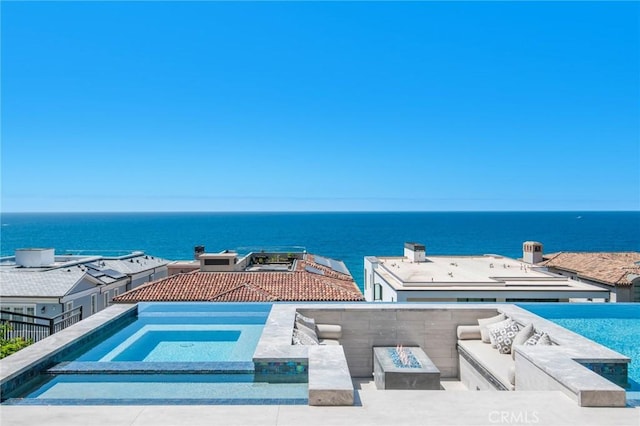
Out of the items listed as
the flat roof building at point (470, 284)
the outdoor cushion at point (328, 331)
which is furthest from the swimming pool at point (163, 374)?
the flat roof building at point (470, 284)

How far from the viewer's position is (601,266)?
27.6 metres

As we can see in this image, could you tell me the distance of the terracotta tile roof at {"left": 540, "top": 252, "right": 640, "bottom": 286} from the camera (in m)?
24.3

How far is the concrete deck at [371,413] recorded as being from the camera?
14.0 feet

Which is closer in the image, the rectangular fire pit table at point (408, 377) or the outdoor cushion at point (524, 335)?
the rectangular fire pit table at point (408, 377)

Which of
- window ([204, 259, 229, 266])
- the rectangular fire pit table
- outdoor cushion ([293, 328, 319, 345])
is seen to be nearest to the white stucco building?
window ([204, 259, 229, 266])

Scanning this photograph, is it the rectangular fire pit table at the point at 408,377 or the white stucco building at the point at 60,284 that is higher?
the rectangular fire pit table at the point at 408,377

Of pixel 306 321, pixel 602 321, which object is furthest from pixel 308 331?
pixel 602 321

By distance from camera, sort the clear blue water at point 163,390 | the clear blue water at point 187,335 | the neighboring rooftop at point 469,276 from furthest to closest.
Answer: the neighboring rooftop at point 469,276 < the clear blue water at point 187,335 < the clear blue water at point 163,390

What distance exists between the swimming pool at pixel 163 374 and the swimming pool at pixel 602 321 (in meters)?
6.66

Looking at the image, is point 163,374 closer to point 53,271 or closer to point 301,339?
point 301,339

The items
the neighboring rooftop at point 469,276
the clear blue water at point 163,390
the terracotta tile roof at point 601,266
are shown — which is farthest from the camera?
the terracotta tile roof at point 601,266

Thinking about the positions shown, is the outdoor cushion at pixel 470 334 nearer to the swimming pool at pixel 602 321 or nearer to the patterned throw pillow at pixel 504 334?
the patterned throw pillow at pixel 504 334

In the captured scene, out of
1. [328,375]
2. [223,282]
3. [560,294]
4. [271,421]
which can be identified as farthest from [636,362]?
[223,282]

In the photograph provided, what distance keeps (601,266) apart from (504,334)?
23.9m
